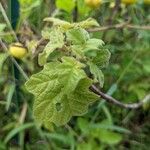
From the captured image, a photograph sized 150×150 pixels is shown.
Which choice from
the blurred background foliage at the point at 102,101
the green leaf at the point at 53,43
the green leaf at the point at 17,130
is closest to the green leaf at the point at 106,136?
the blurred background foliage at the point at 102,101

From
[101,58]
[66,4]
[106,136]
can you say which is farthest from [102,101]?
[101,58]

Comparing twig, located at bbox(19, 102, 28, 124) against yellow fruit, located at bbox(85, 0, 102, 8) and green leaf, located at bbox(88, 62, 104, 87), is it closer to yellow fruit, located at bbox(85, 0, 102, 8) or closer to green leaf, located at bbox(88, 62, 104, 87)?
yellow fruit, located at bbox(85, 0, 102, 8)

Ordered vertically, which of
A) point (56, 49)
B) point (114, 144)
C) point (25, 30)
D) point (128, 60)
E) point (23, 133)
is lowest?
point (114, 144)

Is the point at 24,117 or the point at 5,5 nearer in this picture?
the point at 5,5

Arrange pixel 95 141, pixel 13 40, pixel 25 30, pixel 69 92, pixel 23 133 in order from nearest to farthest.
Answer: pixel 69 92 < pixel 13 40 < pixel 25 30 < pixel 23 133 < pixel 95 141

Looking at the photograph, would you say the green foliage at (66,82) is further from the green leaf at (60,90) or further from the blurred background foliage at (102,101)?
the blurred background foliage at (102,101)

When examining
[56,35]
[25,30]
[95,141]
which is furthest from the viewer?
[95,141]

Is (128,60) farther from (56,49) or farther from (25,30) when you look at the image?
(56,49)

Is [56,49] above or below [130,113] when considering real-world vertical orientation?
above

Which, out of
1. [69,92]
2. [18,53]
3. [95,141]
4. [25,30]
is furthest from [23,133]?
[69,92]
